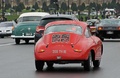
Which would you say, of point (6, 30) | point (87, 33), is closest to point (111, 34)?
point (6, 30)

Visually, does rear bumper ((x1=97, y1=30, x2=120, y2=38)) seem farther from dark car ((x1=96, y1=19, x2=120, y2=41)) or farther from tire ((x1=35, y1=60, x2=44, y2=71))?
tire ((x1=35, y1=60, x2=44, y2=71))

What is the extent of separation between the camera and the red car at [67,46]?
16359 mm

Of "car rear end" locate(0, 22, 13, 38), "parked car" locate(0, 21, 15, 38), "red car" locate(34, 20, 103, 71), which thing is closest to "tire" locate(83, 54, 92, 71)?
"red car" locate(34, 20, 103, 71)

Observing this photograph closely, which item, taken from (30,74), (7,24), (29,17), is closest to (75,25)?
(30,74)

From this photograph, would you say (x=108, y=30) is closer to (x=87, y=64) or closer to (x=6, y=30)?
(x=6, y=30)

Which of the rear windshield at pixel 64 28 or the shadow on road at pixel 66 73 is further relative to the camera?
the rear windshield at pixel 64 28

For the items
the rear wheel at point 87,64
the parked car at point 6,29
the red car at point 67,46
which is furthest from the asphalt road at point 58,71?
the parked car at point 6,29

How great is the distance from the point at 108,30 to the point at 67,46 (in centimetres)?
2171

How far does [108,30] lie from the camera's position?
1495 inches

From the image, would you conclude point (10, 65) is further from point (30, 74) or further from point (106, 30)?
point (106, 30)

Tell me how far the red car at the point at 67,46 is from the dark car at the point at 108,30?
1991 centimetres

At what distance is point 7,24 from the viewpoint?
1983 inches

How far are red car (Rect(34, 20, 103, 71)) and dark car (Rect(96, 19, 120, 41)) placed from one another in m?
19.9

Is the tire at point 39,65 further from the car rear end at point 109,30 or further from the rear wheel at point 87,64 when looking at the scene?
the car rear end at point 109,30
